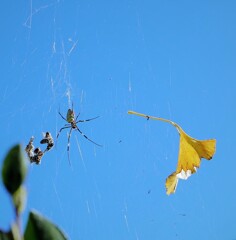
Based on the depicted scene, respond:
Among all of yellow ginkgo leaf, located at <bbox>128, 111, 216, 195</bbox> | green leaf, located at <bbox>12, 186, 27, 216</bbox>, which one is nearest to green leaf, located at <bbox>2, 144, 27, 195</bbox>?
green leaf, located at <bbox>12, 186, 27, 216</bbox>

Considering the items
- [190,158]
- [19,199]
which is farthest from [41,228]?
[190,158]

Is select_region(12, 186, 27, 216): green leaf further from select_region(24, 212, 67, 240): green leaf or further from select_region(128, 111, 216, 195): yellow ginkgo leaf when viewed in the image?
select_region(128, 111, 216, 195): yellow ginkgo leaf

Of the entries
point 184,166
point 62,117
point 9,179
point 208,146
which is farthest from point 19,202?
point 62,117

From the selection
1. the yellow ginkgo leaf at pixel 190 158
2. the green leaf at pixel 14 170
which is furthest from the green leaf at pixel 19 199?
the yellow ginkgo leaf at pixel 190 158

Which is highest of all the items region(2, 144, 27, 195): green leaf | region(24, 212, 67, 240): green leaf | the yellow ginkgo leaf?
the yellow ginkgo leaf

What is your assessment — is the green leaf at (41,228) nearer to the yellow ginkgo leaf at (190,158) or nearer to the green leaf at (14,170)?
the green leaf at (14,170)

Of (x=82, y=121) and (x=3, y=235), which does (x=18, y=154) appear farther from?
(x=82, y=121)
